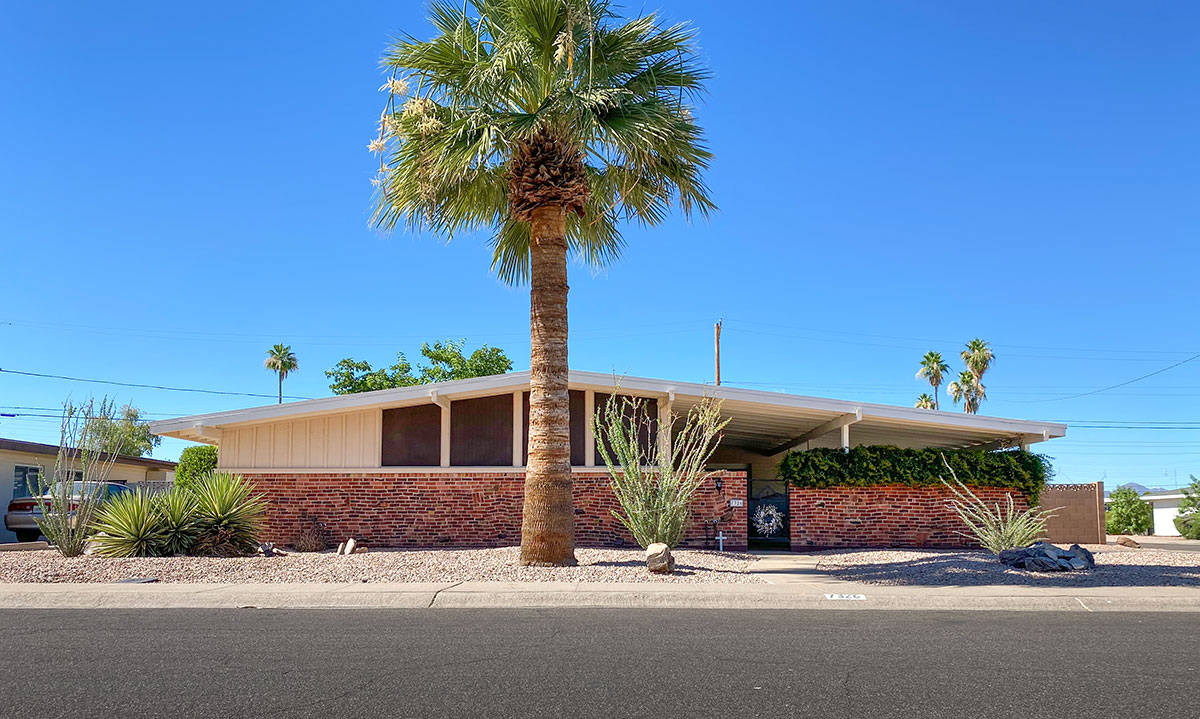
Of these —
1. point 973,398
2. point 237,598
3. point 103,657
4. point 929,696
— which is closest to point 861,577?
point 929,696

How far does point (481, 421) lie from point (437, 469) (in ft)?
4.05

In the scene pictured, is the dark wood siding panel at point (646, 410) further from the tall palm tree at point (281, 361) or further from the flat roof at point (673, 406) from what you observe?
the tall palm tree at point (281, 361)

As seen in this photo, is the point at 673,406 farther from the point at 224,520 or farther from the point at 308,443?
the point at 224,520

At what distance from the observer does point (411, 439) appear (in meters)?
17.8

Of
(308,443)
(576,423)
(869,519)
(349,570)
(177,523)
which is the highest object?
(576,423)

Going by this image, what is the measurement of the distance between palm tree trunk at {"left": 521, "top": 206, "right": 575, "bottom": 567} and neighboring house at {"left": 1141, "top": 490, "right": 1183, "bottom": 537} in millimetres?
38479

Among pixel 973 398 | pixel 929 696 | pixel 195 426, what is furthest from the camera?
pixel 973 398

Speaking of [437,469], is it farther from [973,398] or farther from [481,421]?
[973,398]

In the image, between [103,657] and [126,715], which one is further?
[103,657]

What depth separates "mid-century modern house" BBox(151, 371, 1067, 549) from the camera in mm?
17125

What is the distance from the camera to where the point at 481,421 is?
17766mm

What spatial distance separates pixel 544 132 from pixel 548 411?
3.57m

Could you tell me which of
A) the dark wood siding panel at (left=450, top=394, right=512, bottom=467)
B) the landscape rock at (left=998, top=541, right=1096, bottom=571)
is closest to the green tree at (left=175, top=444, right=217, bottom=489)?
the dark wood siding panel at (left=450, top=394, right=512, bottom=467)

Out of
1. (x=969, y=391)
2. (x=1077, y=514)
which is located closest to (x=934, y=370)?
(x=969, y=391)
